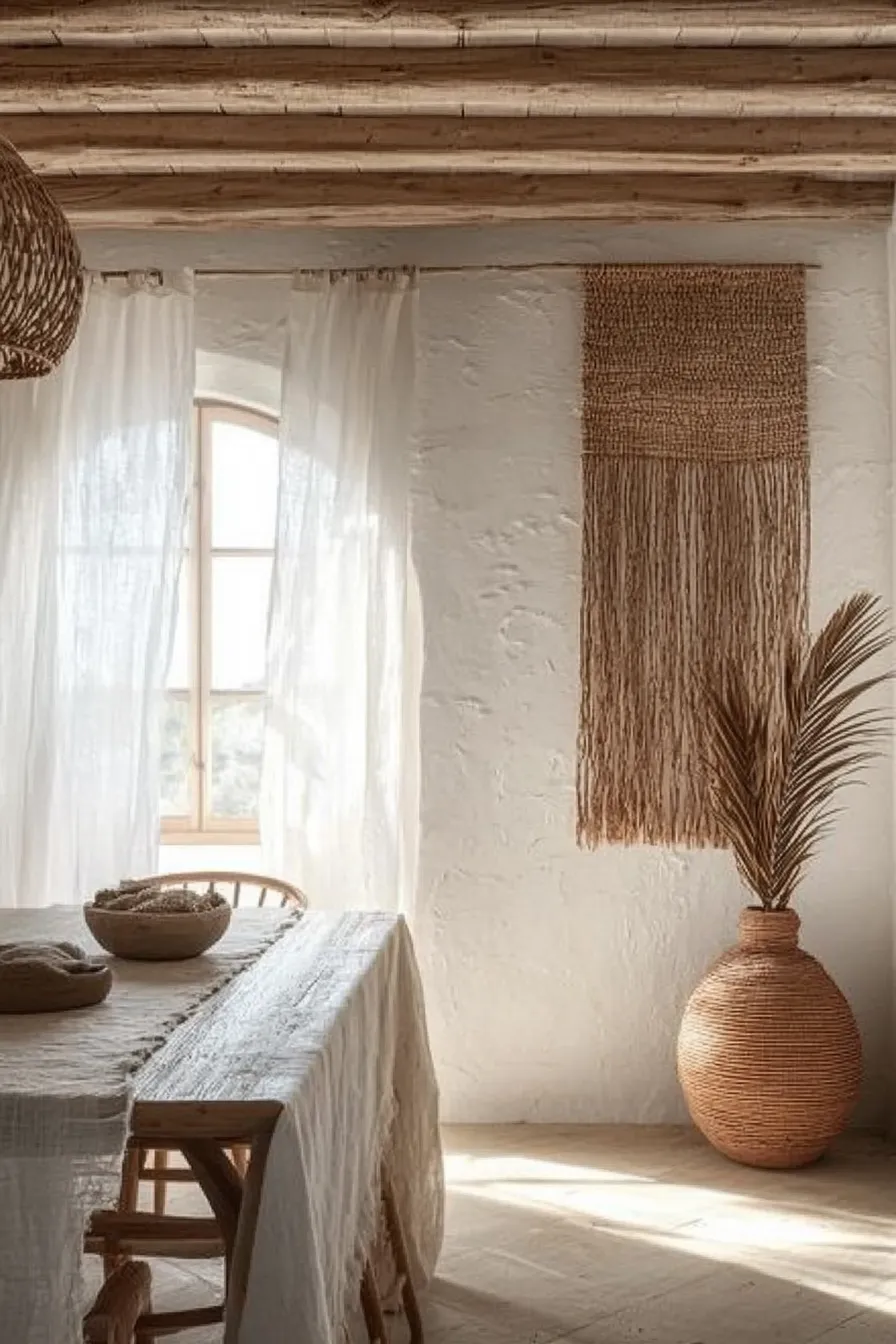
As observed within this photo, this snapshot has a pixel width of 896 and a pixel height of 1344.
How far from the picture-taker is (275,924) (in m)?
3.15

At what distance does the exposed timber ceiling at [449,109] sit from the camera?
11.1 feet

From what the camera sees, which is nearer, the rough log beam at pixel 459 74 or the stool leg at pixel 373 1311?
the stool leg at pixel 373 1311

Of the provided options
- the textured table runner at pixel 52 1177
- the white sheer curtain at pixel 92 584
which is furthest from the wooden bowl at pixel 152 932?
the white sheer curtain at pixel 92 584

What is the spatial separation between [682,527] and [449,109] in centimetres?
129

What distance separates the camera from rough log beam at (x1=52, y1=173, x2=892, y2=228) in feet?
14.6

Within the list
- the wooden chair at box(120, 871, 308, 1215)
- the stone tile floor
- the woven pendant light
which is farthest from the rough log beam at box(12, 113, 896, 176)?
the stone tile floor

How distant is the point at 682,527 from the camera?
15.1 feet

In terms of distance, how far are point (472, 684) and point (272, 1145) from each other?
283 cm

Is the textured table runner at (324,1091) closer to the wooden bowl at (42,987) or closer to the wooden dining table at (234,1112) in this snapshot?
the wooden dining table at (234,1112)

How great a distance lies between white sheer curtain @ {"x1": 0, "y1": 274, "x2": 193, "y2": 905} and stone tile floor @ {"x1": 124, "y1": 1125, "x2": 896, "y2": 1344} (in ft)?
4.45

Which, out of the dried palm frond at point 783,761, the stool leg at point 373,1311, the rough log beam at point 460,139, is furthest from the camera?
the dried palm frond at point 783,761

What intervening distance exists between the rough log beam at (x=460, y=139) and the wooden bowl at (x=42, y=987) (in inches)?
96.2

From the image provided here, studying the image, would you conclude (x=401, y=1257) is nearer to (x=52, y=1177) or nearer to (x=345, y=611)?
(x=52, y=1177)

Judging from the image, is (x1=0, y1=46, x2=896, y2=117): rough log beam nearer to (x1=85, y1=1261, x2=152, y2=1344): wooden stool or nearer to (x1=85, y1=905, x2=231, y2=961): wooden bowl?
(x1=85, y1=905, x2=231, y2=961): wooden bowl
